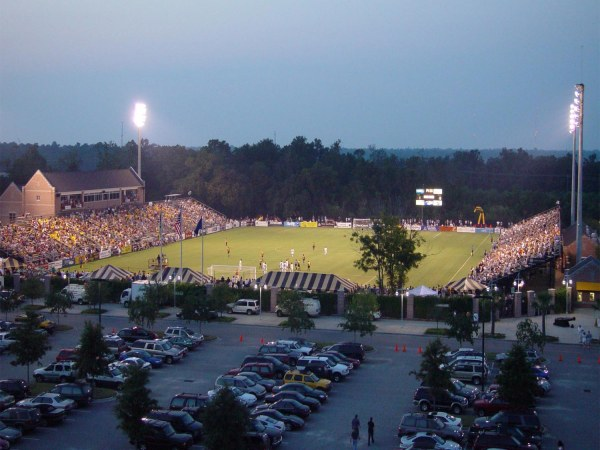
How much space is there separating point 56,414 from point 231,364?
816 centimetres

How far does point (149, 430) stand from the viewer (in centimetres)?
1948

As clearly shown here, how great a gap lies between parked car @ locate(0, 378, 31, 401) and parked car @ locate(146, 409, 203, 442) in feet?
17.9

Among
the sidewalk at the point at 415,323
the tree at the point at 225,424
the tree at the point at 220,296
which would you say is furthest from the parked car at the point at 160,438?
the sidewalk at the point at 415,323

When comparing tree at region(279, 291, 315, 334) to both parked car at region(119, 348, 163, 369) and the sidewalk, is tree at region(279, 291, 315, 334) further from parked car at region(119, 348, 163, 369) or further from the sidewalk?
parked car at region(119, 348, 163, 369)

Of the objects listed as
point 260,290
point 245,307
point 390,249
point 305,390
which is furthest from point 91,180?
point 305,390

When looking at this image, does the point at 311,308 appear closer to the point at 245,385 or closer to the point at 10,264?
the point at 245,385

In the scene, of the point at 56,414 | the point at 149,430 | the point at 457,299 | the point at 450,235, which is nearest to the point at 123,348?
the point at 56,414

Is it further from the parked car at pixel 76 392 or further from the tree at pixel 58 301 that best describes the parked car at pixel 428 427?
the tree at pixel 58 301

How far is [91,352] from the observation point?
24359mm

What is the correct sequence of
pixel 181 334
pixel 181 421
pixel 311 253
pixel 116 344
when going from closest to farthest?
pixel 181 421 < pixel 116 344 < pixel 181 334 < pixel 311 253

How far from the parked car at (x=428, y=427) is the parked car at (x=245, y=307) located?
18759 millimetres

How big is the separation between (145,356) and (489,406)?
1192 centimetres

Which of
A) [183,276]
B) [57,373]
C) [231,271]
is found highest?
[231,271]

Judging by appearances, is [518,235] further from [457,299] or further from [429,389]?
[429,389]
